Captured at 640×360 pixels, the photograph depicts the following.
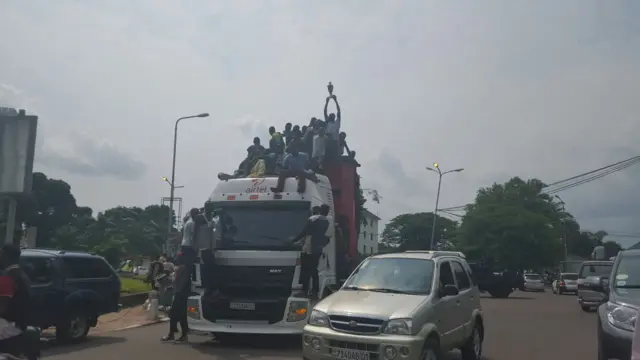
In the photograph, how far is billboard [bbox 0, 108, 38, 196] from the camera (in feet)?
33.3

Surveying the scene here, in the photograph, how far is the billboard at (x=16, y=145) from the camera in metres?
10.2

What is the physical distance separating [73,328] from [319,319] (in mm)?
6213

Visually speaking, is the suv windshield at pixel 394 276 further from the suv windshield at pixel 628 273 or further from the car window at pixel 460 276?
the suv windshield at pixel 628 273

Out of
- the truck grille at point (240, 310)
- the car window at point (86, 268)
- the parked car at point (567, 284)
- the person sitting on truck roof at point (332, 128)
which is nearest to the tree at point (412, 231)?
the parked car at point (567, 284)

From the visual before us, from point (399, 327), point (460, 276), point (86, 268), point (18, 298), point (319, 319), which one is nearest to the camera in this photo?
point (18, 298)

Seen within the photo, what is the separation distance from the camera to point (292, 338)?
12617mm

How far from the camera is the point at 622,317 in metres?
7.82

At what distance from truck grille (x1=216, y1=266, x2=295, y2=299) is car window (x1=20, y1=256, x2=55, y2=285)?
3150 millimetres

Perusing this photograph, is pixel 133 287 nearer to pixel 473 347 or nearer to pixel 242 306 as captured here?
pixel 242 306

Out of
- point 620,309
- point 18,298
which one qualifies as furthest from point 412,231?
point 18,298

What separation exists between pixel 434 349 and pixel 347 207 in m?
6.15

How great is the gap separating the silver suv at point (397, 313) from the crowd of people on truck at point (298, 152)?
3.53 m

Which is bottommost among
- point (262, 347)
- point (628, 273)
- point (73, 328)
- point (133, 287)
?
point (133, 287)

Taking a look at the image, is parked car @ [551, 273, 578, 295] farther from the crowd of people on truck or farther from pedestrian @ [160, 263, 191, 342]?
pedestrian @ [160, 263, 191, 342]
